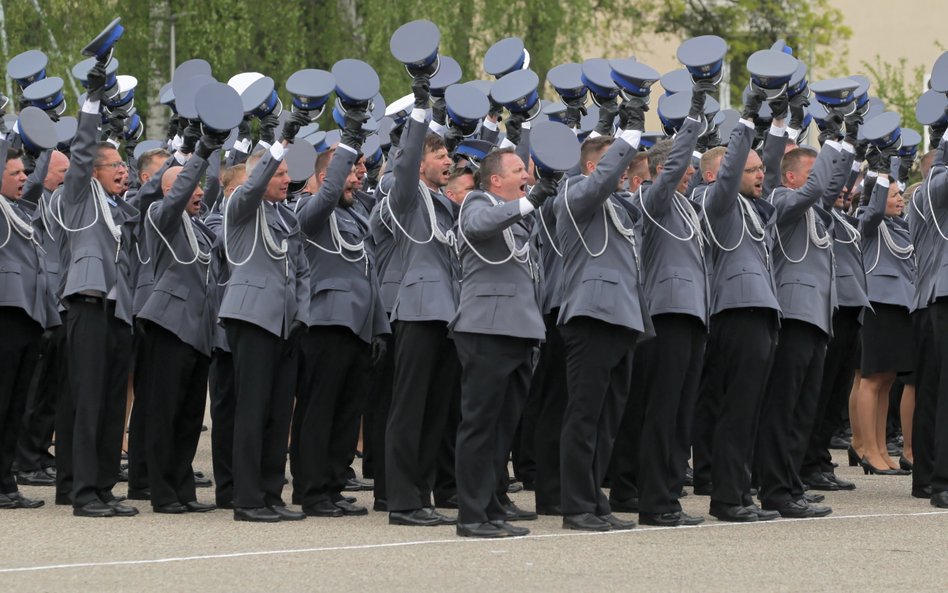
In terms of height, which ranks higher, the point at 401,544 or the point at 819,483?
the point at 819,483

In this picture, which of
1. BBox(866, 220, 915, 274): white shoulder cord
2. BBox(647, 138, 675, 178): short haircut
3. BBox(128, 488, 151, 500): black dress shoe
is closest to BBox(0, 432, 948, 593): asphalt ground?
BBox(128, 488, 151, 500): black dress shoe

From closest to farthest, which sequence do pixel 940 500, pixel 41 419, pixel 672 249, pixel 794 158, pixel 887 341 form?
1. pixel 672 249
2. pixel 940 500
3. pixel 794 158
4. pixel 41 419
5. pixel 887 341

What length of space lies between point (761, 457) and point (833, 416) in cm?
202

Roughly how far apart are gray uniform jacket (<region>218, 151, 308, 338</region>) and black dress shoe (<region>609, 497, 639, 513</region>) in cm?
216

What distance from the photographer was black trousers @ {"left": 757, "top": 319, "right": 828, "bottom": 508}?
9.98 m

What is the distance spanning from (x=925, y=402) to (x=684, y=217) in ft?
8.31

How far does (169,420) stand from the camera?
995cm

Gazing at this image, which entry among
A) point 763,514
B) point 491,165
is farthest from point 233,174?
point 763,514

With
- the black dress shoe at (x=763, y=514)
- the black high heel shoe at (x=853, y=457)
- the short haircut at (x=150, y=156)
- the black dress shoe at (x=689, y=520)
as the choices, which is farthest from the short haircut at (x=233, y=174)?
the black high heel shoe at (x=853, y=457)

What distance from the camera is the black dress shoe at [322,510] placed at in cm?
991

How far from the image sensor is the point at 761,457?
396 inches

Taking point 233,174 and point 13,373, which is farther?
point 233,174

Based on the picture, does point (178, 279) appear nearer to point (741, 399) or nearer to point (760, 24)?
point (741, 399)

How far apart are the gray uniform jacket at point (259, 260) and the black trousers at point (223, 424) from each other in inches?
27.1
